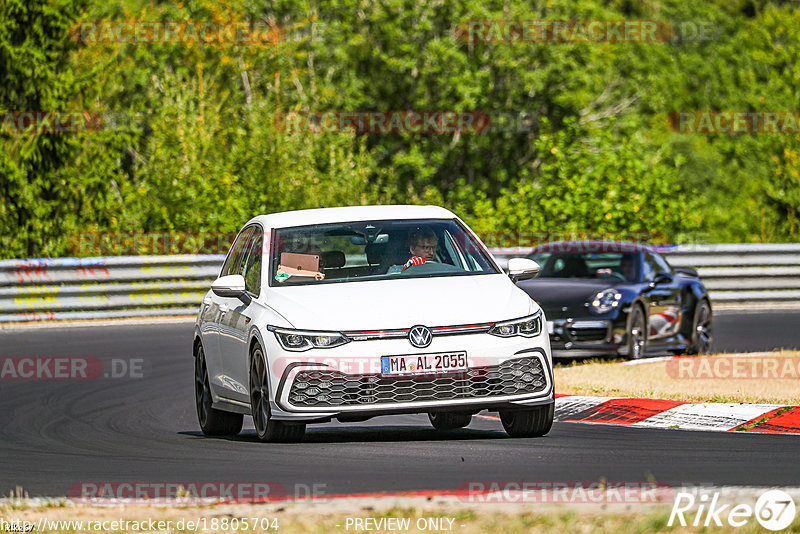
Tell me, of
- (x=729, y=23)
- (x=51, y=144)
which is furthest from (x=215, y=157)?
(x=729, y=23)

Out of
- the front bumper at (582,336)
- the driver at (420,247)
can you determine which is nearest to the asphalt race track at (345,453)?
the driver at (420,247)

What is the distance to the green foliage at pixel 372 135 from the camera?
27.4 meters

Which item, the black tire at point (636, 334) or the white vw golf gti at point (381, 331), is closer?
the white vw golf gti at point (381, 331)

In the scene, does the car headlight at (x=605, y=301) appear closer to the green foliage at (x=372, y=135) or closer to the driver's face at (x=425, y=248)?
the driver's face at (x=425, y=248)

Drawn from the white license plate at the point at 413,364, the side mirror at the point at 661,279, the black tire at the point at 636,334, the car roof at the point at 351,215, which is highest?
the car roof at the point at 351,215

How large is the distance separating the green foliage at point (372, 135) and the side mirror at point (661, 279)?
38.7ft

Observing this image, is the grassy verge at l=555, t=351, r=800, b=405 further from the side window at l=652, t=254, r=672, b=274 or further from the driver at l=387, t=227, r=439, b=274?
the driver at l=387, t=227, r=439, b=274

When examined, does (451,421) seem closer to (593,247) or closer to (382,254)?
(382,254)

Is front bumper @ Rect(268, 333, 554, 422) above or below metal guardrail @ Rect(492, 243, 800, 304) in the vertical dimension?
above

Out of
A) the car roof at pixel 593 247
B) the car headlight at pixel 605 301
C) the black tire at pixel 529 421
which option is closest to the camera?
the black tire at pixel 529 421

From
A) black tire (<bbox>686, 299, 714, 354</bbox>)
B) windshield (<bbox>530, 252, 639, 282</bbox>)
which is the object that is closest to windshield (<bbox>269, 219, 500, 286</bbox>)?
windshield (<bbox>530, 252, 639, 282</bbox>)

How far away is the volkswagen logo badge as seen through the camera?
9.59 metres

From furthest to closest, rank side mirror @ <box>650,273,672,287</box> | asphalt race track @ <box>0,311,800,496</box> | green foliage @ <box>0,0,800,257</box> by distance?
green foliage @ <box>0,0,800,257</box> → side mirror @ <box>650,273,672,287</box> → asphalt race track @ <box>0,311,800,496</box>

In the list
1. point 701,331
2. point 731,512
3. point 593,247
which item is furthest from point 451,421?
point 701,331
